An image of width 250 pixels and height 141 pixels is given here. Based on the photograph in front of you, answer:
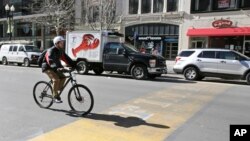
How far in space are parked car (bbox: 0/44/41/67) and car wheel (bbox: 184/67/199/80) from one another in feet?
40.5

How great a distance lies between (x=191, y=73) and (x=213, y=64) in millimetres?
1224

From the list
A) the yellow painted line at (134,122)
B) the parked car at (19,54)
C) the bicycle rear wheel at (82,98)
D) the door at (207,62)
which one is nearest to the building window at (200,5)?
the door at (207,62)

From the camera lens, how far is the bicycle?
283 inches

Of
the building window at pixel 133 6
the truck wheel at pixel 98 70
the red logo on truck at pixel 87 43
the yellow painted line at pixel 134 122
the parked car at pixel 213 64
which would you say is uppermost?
the building window at pixel 133 6

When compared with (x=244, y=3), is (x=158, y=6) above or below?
above

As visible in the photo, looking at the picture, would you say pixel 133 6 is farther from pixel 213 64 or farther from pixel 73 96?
pixel 73 96

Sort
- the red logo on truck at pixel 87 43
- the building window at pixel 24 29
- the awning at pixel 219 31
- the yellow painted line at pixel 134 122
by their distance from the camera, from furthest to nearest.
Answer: the building window at pixel 24 29
the awning at pixel 219 31
the red logo on truck at pixel 87 43
the yellow painted line at pixel 134 122

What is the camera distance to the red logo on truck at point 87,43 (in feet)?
57.4

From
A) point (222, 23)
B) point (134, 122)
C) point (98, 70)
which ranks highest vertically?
point (222, 23)

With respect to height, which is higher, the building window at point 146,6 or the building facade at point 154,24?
the building window at point 146,6

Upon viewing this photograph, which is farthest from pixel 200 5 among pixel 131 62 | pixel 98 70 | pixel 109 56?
pixel 131 62

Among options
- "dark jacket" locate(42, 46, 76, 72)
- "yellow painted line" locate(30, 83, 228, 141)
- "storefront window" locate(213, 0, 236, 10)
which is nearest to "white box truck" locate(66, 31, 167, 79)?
"yellow painted line" locate(30, 83, 228, 141)

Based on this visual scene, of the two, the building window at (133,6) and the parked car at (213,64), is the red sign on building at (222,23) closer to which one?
the building window at (133,6)

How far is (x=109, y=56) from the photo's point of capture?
16.8 m
